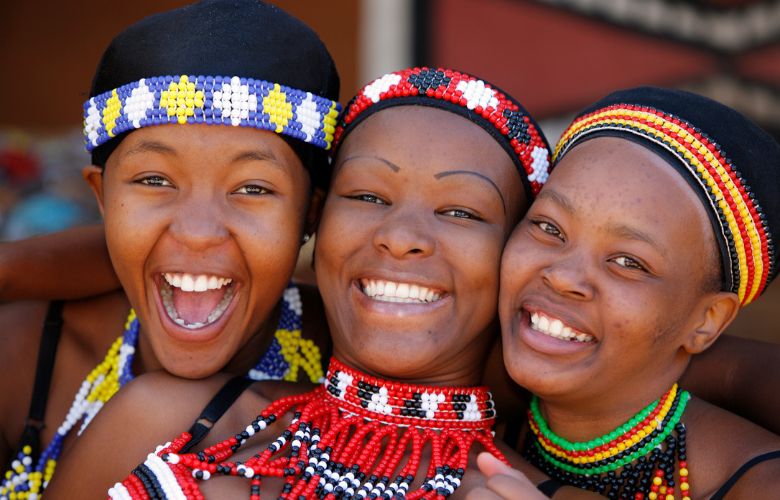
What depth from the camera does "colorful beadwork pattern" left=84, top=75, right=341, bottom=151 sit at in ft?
8.75

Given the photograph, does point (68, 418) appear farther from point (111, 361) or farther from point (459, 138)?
point (459, 138)

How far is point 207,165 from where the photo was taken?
2.69 m

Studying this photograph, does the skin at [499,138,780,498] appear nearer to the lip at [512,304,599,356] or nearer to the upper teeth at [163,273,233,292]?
the lip at [512,304,599,356]

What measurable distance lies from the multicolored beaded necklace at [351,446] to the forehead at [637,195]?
620 mm

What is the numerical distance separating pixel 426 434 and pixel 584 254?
24.8 inches

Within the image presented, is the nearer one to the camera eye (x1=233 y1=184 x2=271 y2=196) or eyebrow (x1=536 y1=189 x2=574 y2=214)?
eyebrow (x1=536 y1=189 x2=574 y2=214)

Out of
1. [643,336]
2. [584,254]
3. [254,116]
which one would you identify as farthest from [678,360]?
[254,116]

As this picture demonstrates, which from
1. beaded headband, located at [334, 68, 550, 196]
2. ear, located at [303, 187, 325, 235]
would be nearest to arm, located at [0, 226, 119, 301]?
ear, located at [303, 187, 325, 235]

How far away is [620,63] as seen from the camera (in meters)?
6.33

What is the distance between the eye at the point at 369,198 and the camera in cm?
271

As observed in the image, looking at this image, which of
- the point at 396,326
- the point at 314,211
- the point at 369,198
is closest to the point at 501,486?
the point at 396,326

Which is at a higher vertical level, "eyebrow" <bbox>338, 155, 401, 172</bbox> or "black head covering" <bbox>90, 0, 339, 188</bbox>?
"black head covering" <bbox>90, 0, 339, 188</bbox>

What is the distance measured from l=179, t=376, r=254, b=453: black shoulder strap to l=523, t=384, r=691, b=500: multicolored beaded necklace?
2.96 feet

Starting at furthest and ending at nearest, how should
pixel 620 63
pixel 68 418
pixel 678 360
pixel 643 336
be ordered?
pixel 620 63
pixel 68 418
pixel 678 360
pixel 643 336
